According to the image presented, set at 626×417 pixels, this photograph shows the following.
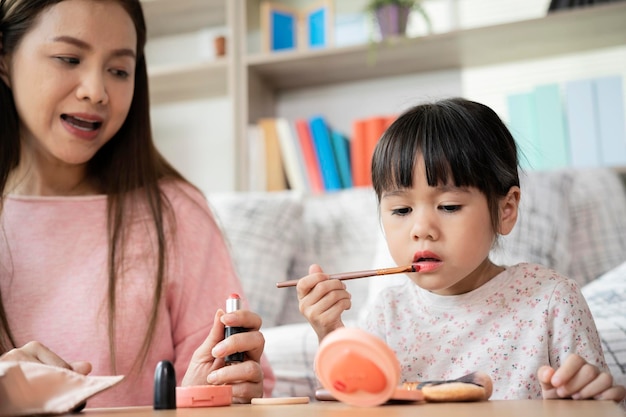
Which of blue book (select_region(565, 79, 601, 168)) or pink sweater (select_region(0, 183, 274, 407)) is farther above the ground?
blue book (select_region(565, 79, 601, 168))

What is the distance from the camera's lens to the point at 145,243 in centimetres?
140

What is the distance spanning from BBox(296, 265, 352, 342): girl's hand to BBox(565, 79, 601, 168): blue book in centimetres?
172

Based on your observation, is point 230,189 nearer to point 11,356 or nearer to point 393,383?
point 11,356

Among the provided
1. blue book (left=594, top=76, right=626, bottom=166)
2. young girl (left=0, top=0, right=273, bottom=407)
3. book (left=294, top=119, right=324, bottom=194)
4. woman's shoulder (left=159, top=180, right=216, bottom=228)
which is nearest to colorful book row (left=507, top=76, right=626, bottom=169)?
blue book (left=594, top=76, right=626, bottom=166)

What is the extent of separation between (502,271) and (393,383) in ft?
1.98

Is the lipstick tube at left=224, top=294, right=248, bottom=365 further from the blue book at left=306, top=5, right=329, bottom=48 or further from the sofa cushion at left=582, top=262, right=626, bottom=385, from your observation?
the blue book at left=306, top=5, right=329, bottom=48

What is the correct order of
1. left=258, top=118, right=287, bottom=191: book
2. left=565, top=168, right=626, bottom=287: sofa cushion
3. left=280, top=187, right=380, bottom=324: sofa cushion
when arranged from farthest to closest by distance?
left=258, top=118, right=287, bottom=191: book
left=280, top=187, right=380, bottom=324: sofa cushion
left=565, top=168, right=626, bottom=287: sofa cushion

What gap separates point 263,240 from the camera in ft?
7.55

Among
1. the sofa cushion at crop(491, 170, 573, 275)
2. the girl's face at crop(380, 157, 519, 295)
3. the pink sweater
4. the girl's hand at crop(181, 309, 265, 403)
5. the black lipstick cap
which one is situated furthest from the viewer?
the sofa cushion at crop(491, 170, 573, 275)

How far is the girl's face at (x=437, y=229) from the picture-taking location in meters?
1.07

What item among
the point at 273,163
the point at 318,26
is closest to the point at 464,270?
the point at 273,163

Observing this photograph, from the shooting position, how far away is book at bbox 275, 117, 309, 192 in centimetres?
283

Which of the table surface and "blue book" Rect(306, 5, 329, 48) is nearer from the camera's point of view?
the table surface

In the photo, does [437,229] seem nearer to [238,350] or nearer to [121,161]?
[238,350]
